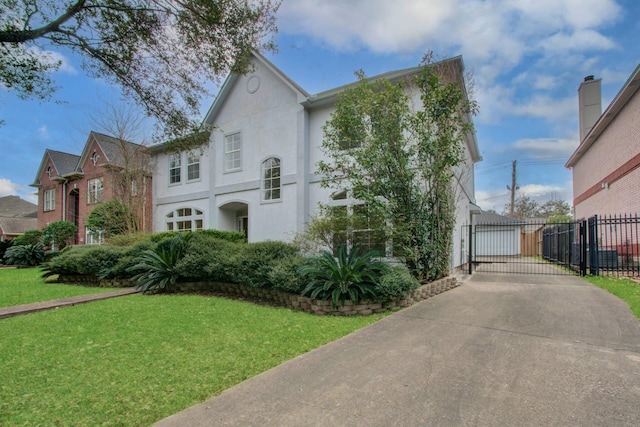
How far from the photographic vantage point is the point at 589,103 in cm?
1977

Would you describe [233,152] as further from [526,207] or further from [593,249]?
[526,207]

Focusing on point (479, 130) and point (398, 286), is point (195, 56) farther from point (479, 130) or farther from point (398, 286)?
point (479, 130)

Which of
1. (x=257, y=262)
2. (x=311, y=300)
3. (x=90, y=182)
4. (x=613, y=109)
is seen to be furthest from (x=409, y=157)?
(x=90, y=182)

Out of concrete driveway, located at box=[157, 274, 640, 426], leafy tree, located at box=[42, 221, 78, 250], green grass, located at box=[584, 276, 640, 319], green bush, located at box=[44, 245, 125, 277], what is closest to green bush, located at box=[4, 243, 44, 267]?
leafy tree, located at box=[42, 221, 78, 250]

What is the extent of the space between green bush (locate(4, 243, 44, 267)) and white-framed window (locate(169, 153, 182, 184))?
307 inches

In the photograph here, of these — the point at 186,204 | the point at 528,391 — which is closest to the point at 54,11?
the point at 528,391

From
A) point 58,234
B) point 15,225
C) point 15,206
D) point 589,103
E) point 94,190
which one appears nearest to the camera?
point 589,103

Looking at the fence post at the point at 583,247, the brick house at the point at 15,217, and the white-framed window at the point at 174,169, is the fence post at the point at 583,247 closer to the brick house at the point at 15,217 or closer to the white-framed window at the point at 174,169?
the white-framed window at the point at 174,169

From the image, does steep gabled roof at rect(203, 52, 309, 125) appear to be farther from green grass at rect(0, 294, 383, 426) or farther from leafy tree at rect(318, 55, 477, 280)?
green grass at rect(0, 294, 383, 426)

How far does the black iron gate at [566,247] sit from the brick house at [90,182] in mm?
16925

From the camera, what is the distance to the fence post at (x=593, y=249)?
10.4 meters

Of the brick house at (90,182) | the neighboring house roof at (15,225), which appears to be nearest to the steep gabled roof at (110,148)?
the brick house at (90,182)

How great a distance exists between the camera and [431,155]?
30.3 ft

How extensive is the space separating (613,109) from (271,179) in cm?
1441
